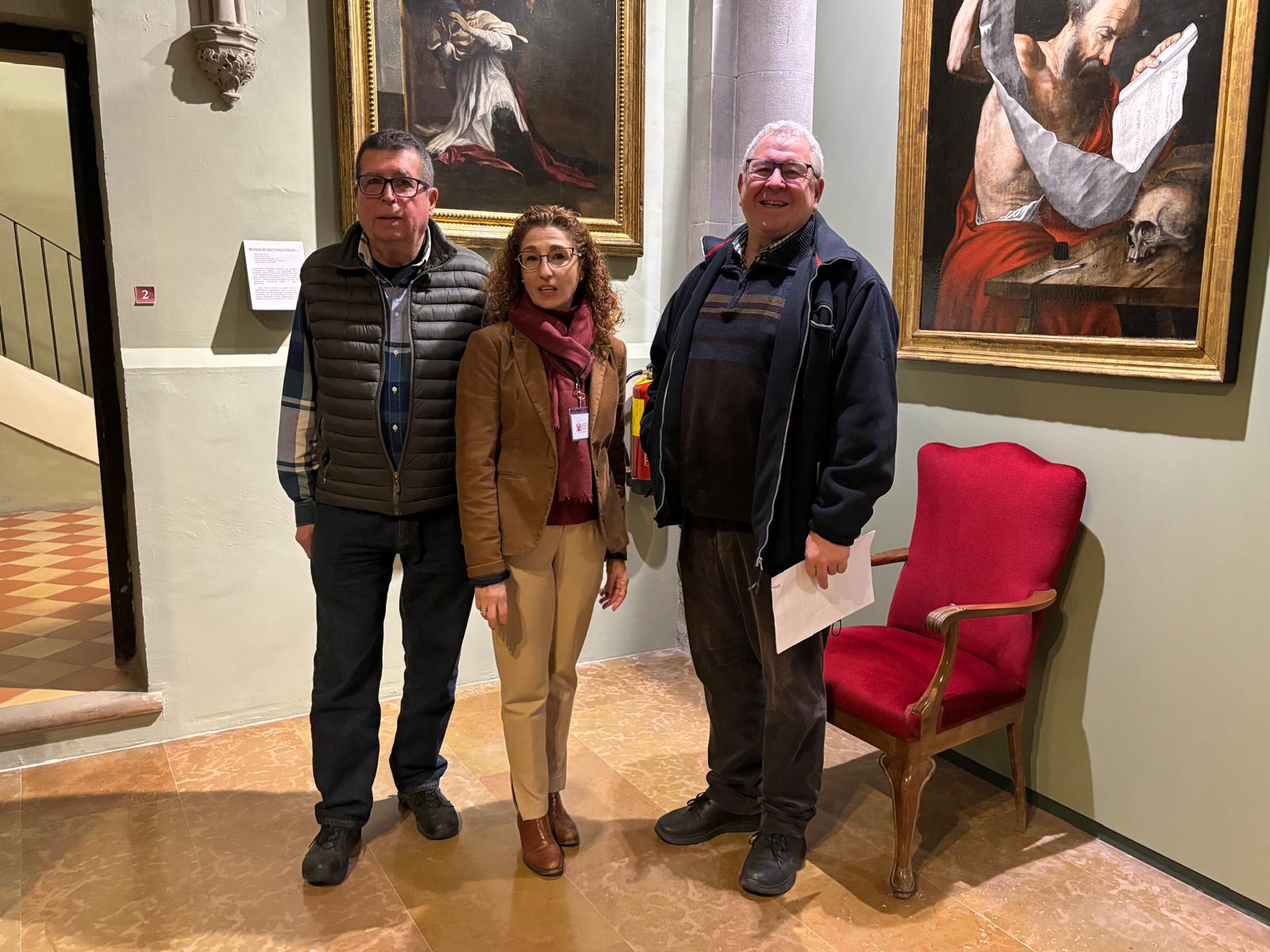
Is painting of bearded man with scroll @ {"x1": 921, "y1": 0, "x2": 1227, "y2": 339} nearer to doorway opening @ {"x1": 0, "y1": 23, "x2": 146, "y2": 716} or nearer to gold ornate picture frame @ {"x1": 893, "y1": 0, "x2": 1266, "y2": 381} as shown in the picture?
gold ornate picture frame @ {"x1": 893, "y1": 0, "x2": 1266, "y2": 381}

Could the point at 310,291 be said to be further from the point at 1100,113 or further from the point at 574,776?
the point at 1100,113

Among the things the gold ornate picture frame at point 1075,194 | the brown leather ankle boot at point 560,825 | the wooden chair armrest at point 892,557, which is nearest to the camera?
the gold ornate picture frame at point 1075,194

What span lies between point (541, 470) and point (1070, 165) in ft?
5.25

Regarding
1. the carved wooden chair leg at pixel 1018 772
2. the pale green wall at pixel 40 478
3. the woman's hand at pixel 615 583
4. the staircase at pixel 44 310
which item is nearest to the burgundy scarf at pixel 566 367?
the woman's hand at pixel 615 583

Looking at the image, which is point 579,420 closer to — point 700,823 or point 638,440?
point 700,823

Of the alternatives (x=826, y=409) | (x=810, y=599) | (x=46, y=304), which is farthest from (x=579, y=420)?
(x=46, y=304)

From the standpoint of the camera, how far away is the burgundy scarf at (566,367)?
7.29ft

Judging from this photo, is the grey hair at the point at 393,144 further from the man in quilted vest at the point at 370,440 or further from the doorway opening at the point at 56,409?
the doorway opening at the point at 56,409

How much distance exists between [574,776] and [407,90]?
2.28 m

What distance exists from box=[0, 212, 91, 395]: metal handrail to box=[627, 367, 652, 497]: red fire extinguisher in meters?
5.25

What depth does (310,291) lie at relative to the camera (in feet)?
7.59

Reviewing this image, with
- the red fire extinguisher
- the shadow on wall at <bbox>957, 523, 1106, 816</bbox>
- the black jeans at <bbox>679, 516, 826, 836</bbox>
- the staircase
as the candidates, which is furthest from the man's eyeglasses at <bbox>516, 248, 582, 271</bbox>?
the staircase

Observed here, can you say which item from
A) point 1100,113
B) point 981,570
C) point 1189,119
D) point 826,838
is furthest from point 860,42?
point 826,838

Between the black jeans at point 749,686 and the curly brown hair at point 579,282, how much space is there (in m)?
0.56
